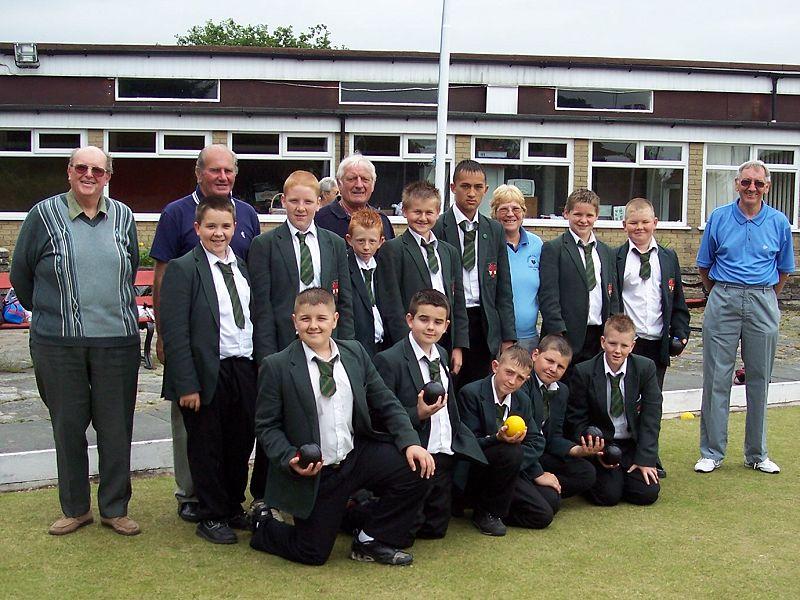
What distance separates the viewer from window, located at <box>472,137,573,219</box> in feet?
71.1

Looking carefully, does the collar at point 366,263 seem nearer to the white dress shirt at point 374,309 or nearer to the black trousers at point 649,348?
the white dress shirt at point 374,309

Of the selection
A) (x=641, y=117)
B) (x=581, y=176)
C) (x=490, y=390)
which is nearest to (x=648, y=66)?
(x=641, y=117)

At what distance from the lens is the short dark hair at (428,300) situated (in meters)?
5.27

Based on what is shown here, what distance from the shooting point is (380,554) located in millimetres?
4789

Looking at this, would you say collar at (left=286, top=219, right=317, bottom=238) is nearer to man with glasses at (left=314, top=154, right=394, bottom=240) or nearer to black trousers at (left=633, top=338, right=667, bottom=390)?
man with glasses at (left=314, top=154, right=394, bottom=240)

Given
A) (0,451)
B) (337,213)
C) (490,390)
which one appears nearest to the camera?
(490,390)

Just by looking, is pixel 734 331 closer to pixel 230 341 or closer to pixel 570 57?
pixel 230 341

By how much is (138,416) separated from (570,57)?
16940 millimetres

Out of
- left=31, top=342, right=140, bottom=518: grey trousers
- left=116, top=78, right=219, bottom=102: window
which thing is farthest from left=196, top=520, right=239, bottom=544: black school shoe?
left=116, top=78, right=219, bottom=102: window

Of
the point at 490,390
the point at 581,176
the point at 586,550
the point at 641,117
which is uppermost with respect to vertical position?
the point at 641,117

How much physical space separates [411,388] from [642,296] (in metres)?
2.08

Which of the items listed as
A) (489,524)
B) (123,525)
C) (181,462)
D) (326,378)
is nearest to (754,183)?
(489,524)

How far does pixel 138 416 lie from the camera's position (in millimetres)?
7918

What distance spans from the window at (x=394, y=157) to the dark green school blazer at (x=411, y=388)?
1621 cm
